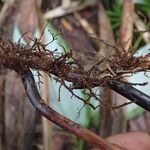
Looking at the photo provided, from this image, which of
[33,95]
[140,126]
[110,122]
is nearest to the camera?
[33,95]

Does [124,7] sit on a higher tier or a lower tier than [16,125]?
higher

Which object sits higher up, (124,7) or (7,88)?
(124,7)

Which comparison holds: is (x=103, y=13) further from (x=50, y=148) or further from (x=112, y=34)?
(x=50, y=148)

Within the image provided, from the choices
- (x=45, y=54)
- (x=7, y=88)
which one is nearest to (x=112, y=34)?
(x=7, y=88)

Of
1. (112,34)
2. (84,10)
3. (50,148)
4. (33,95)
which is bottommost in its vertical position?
(50,148)

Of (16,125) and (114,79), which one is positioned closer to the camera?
(114,79)

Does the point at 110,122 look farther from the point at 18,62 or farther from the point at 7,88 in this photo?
the point at 18,62

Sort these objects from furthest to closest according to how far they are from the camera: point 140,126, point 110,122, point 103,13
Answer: point 103,13 → point 140,126 → point 110,122

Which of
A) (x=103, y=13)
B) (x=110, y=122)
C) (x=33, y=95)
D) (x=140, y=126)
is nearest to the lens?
(x=33, y=95)

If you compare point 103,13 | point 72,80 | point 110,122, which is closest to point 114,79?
point 72,80
